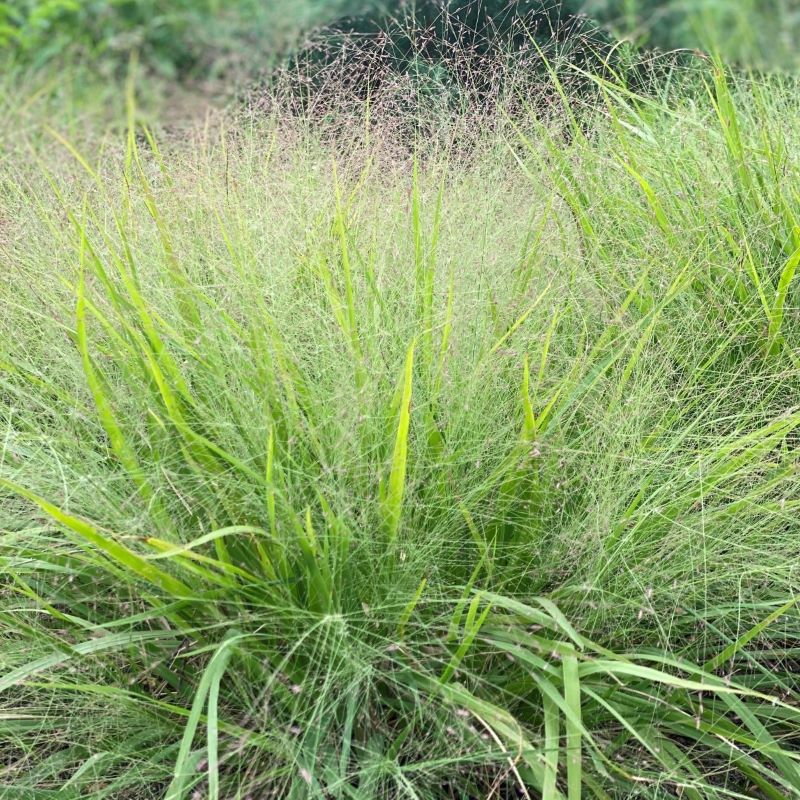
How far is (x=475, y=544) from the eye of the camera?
1.54m

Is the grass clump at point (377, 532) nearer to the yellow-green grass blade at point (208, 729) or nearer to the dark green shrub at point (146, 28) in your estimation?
the yellow-green grass blade at point (208, 729)

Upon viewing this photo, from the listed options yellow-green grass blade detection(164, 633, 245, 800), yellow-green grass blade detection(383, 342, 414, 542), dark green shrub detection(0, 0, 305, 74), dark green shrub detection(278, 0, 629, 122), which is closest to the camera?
yellow-green grass blade detection(164, 633, 245, 800)

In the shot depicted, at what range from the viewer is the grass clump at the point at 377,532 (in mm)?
1369

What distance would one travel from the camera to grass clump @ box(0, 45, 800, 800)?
53.9 inches

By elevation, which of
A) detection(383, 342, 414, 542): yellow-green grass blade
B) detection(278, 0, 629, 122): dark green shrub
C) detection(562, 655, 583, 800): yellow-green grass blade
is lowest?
detection(562, 655, 583, 800): yellow-green grass blade

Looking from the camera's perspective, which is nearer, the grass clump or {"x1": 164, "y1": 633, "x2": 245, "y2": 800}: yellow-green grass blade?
{"x1": 164, "y1": 633, "x2": 245, "y2": 800}: yellow-green grass blade

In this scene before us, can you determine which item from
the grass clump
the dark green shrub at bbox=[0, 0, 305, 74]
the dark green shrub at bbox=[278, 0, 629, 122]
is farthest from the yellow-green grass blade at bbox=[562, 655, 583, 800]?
the dark green shrub at bbox=[0, 0, 305, 74]

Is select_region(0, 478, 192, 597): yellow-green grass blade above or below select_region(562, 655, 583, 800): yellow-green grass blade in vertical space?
above

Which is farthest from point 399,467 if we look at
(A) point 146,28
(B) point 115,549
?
(A) point 146,28

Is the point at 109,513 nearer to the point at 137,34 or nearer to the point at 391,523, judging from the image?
the point at 391,523

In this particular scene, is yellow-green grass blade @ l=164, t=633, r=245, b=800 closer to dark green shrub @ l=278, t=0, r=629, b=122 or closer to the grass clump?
the grass clump

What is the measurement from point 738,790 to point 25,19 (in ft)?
20.2

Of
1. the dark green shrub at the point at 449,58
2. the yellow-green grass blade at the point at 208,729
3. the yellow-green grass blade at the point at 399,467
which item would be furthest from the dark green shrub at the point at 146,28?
the yellow-green grass blade at the point at 208,729

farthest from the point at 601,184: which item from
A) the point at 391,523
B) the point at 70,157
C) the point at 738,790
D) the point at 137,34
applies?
the point at 137,34
